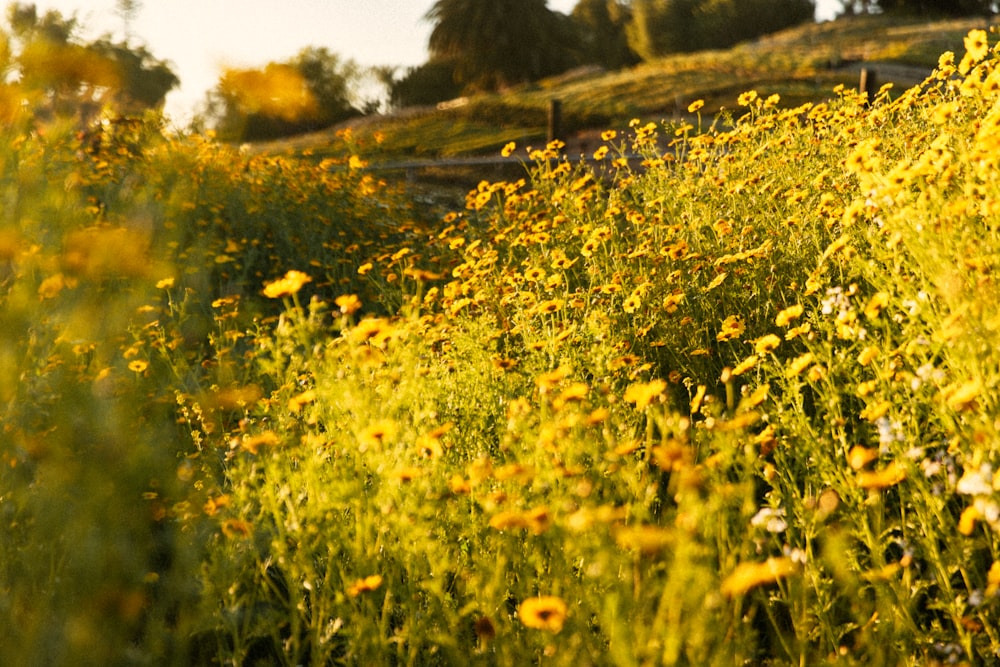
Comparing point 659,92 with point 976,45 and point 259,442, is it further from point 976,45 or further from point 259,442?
point 259,442

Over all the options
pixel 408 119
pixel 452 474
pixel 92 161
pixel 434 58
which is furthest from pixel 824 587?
pixel 434 58

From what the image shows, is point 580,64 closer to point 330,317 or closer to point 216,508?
point 330,317

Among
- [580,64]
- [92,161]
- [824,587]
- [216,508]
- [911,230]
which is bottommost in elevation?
[824,587]

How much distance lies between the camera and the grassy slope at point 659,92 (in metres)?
20.7

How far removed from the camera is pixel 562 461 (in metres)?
2.06

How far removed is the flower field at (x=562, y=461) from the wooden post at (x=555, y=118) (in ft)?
23.1

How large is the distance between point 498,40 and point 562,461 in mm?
34707

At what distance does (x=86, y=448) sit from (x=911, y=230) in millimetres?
2854

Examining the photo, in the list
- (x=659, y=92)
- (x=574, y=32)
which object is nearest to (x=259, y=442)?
(x=659, y=92)

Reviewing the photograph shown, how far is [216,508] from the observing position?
92.0 inches

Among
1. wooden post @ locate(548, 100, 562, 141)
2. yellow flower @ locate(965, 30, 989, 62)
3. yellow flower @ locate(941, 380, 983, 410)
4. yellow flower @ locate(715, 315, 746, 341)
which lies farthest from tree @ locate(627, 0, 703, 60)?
yellow flower @ locate(941, 380, 983, 410)

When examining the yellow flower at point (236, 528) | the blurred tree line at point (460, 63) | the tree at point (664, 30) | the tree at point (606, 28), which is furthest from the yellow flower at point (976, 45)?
the tree at point (606, 28)

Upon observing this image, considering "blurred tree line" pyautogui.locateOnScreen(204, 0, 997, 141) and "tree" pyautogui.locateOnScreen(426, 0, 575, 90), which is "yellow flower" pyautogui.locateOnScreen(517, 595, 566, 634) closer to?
"blurred tree line" pyautogui.locateOnScreen(204, 0, 997, 141)

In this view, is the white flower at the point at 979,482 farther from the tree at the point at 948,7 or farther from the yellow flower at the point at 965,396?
the tree at the point at 948,7
